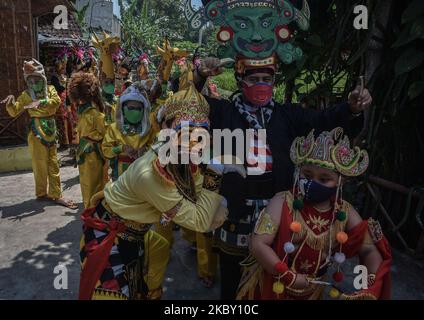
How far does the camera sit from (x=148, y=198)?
7.20 ft

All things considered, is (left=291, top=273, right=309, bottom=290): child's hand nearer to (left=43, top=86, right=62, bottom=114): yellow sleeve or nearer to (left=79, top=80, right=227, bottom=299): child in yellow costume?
(left=79, top=80, right=227, bottom=299): child in yellow costume

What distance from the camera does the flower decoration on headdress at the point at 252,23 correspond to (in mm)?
2627

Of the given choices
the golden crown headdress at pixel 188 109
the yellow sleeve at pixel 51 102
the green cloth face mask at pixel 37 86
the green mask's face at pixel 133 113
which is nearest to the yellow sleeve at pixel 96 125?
the green mask's face at pixel 133 113

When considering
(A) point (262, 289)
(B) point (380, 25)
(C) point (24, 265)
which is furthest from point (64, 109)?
(A) point (262, 289)

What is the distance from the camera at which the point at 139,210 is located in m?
2.39

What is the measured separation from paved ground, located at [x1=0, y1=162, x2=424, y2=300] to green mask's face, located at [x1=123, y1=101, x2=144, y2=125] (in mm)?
1508

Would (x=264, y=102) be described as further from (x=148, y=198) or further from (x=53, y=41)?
(x=53, y=41)

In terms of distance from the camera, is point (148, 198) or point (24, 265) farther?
point (24, 265)

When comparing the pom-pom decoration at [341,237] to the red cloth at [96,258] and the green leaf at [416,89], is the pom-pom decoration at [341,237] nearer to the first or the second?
the red cloth at [96,258]

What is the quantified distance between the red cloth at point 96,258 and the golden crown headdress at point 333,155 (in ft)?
3.92

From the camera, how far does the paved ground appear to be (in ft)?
11.7

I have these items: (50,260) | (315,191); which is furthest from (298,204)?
(50,260)

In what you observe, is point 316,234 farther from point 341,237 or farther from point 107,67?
point 107,67
